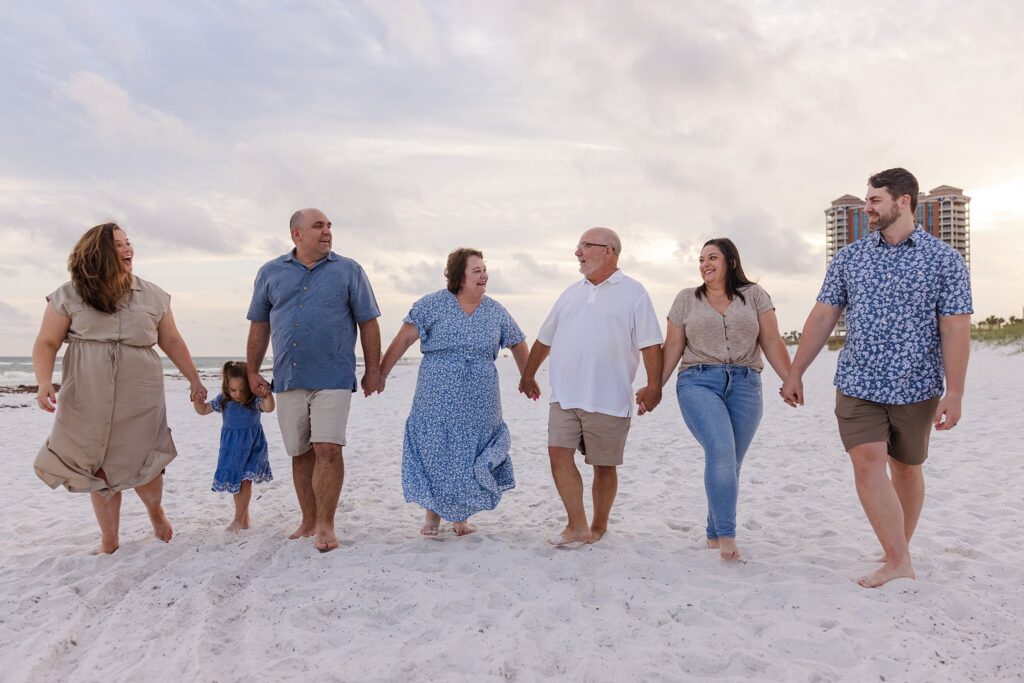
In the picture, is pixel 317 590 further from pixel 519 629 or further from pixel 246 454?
pixel 246 454

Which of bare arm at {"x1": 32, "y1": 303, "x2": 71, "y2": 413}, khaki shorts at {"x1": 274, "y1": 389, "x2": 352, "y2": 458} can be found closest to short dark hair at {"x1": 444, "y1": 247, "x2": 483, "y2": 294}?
khaki shorts at {"x1": 274, "y1": 389, "x2": 352, "y2": 458}

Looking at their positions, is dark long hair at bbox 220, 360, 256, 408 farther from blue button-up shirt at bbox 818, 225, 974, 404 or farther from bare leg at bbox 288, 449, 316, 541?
blue button-up shirt at bbox 818, 225, 974, 404

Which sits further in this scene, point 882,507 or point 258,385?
point 258,385

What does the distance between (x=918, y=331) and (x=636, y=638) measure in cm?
217

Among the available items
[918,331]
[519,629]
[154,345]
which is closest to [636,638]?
[519,629]

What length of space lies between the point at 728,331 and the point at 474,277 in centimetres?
169

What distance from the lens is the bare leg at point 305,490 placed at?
5188 millimetres

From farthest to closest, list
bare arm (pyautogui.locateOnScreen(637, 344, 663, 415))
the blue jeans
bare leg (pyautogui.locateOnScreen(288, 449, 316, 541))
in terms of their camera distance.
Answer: bare leg (pyautogui.locateOnScreen(288, 449, 316, 541)) < bare arm (pyautogui.locateOnScreen(637, 344, 663, 415)) < the blue jeans

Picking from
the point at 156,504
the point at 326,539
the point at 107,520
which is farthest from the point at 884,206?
the point at 107,520

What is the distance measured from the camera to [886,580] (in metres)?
4.16

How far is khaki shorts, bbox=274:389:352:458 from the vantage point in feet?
16.4

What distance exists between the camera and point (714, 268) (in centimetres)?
477

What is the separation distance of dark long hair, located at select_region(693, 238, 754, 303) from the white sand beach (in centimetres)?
166

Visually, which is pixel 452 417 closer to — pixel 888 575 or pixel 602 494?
pixel 602 494
